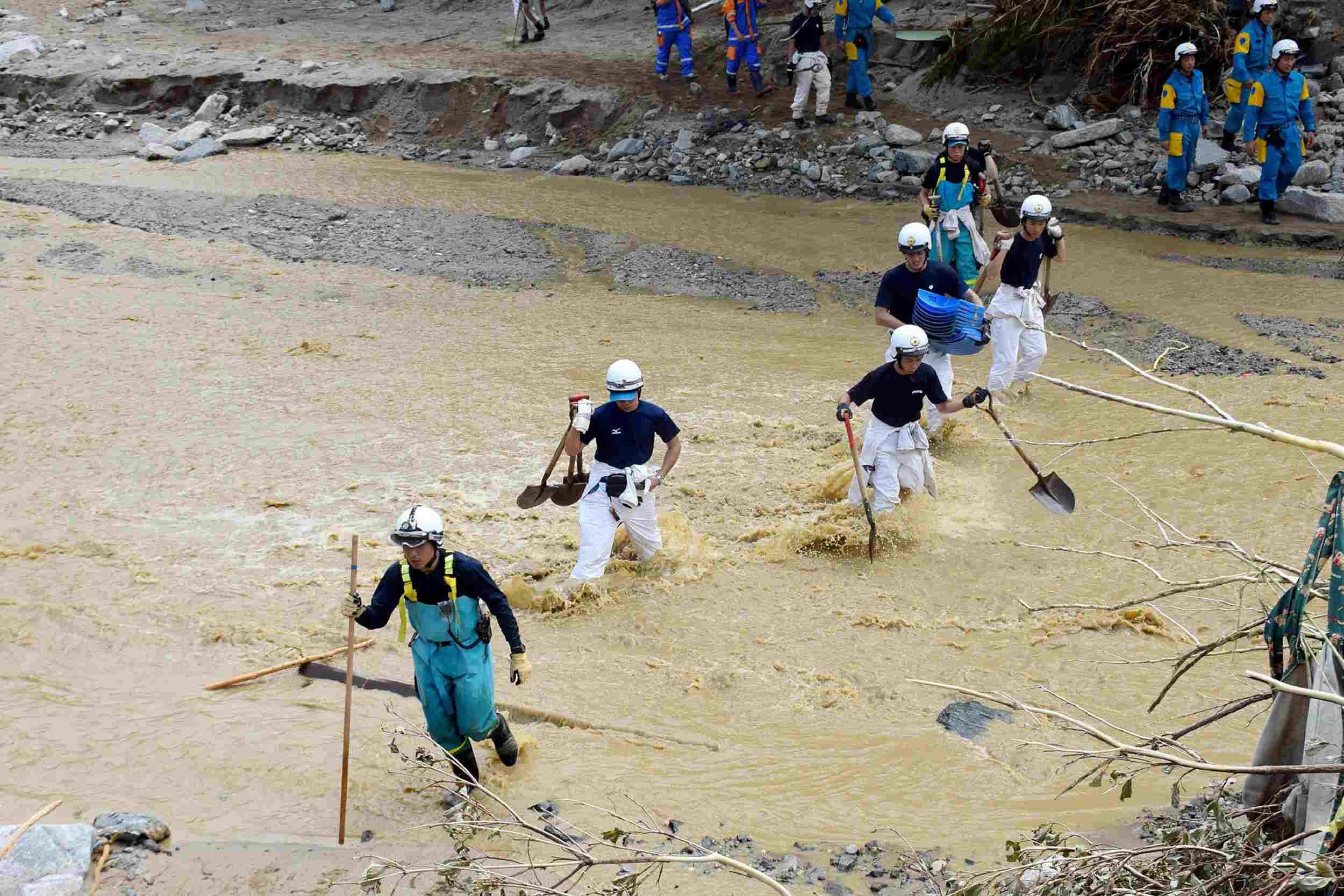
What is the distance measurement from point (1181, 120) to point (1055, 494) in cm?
839

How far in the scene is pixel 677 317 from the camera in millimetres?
13070

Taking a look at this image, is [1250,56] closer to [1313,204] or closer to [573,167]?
[1313,204]

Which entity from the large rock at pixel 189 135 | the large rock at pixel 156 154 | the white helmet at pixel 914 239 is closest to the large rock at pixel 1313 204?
the white helmet at pixel 914 239

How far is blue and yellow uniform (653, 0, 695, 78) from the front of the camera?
Result: 18297mm

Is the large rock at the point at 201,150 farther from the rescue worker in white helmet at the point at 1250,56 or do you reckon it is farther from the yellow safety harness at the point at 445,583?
the yellow safety harness at the point at 445,583

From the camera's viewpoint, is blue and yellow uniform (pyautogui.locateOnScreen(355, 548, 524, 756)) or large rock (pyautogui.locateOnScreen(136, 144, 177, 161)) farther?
large rock (pyautogui.locateOnScreen(136, 144, 177, 161))

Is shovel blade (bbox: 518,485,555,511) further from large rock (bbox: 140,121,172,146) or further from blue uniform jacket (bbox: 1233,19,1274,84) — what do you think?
large rock (bbox: 140,121,172,146)

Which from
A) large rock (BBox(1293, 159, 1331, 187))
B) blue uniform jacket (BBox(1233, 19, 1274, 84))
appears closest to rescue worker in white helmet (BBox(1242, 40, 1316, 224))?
blue uniform jacket (BBox(1233, 19, 1274, 84))

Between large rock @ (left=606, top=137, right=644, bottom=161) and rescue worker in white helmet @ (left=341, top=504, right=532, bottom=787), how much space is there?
44.3ft

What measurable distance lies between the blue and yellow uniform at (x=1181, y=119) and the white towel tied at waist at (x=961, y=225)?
518 centimetres

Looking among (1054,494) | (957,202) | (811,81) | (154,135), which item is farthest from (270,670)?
(154,135)

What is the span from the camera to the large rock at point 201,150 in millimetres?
18844

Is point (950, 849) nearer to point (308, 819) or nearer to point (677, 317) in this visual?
point (308, 819)

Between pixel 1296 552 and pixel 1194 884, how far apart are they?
5.14 metres
